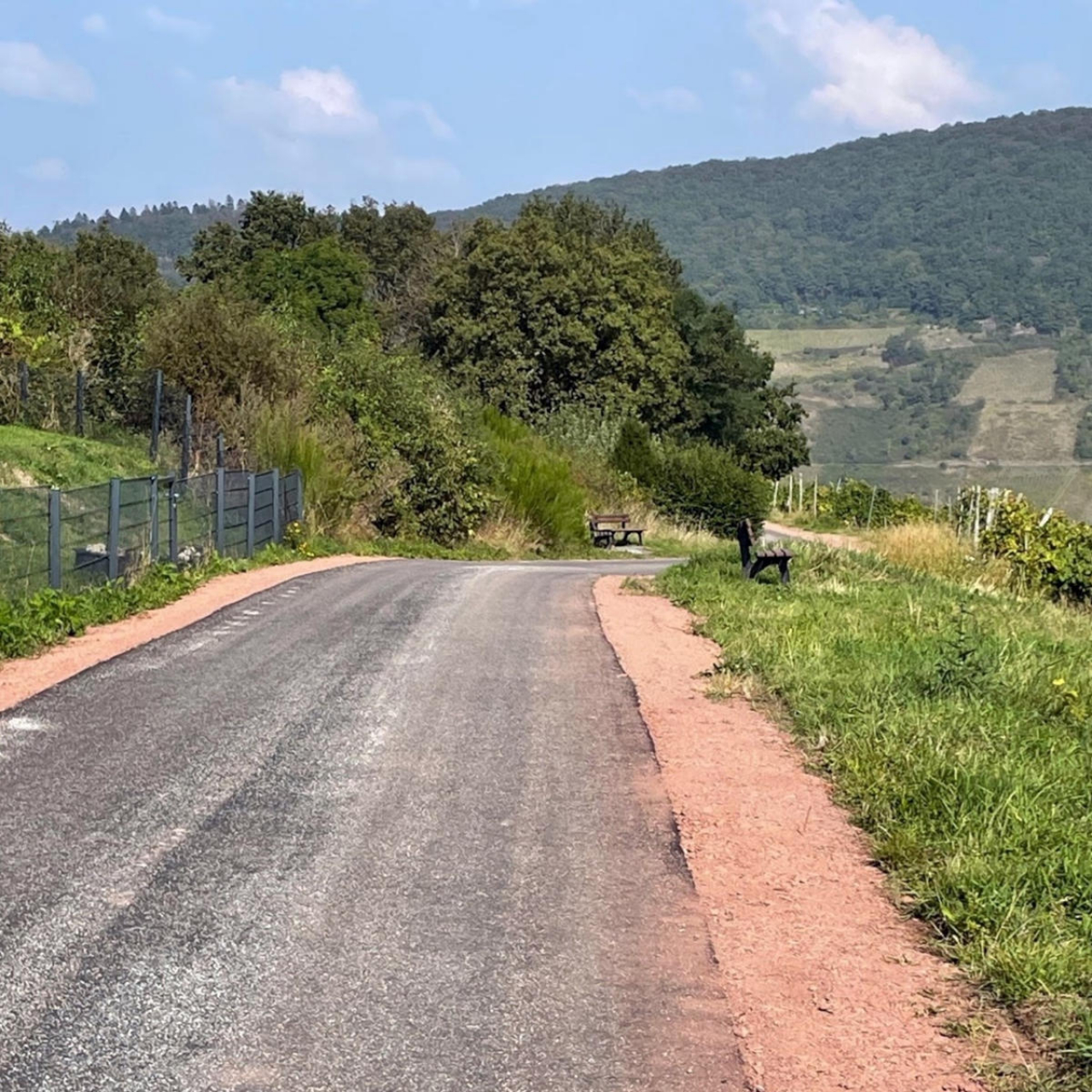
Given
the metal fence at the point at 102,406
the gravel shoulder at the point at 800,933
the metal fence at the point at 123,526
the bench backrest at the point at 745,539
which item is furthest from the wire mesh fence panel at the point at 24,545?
the metal fence at the point at 102,406

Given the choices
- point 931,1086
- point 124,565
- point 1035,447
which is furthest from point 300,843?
point 1035,447

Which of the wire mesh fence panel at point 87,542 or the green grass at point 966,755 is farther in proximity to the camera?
the wire mesh fence panel at point 87,542

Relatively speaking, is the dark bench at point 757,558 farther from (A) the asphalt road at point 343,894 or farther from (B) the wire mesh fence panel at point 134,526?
(A) the asphalt road at point 343,894

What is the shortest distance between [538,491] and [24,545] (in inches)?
962

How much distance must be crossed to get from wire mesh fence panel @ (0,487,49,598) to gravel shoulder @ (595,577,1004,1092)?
726 cm

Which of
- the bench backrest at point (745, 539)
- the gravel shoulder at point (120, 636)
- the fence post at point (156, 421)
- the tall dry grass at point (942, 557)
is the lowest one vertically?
the gravel shoulder at point (120, 636)

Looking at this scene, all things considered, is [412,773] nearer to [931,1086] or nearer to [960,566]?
[931,1086]

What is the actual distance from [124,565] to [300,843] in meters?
11.1

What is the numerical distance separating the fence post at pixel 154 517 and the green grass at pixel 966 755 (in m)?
6.87

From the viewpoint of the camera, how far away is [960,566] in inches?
976

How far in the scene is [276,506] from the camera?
26109mm

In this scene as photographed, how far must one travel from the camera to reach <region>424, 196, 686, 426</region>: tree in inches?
2281

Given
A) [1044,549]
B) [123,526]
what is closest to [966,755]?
[123,526]

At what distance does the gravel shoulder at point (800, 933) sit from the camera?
184 inches
